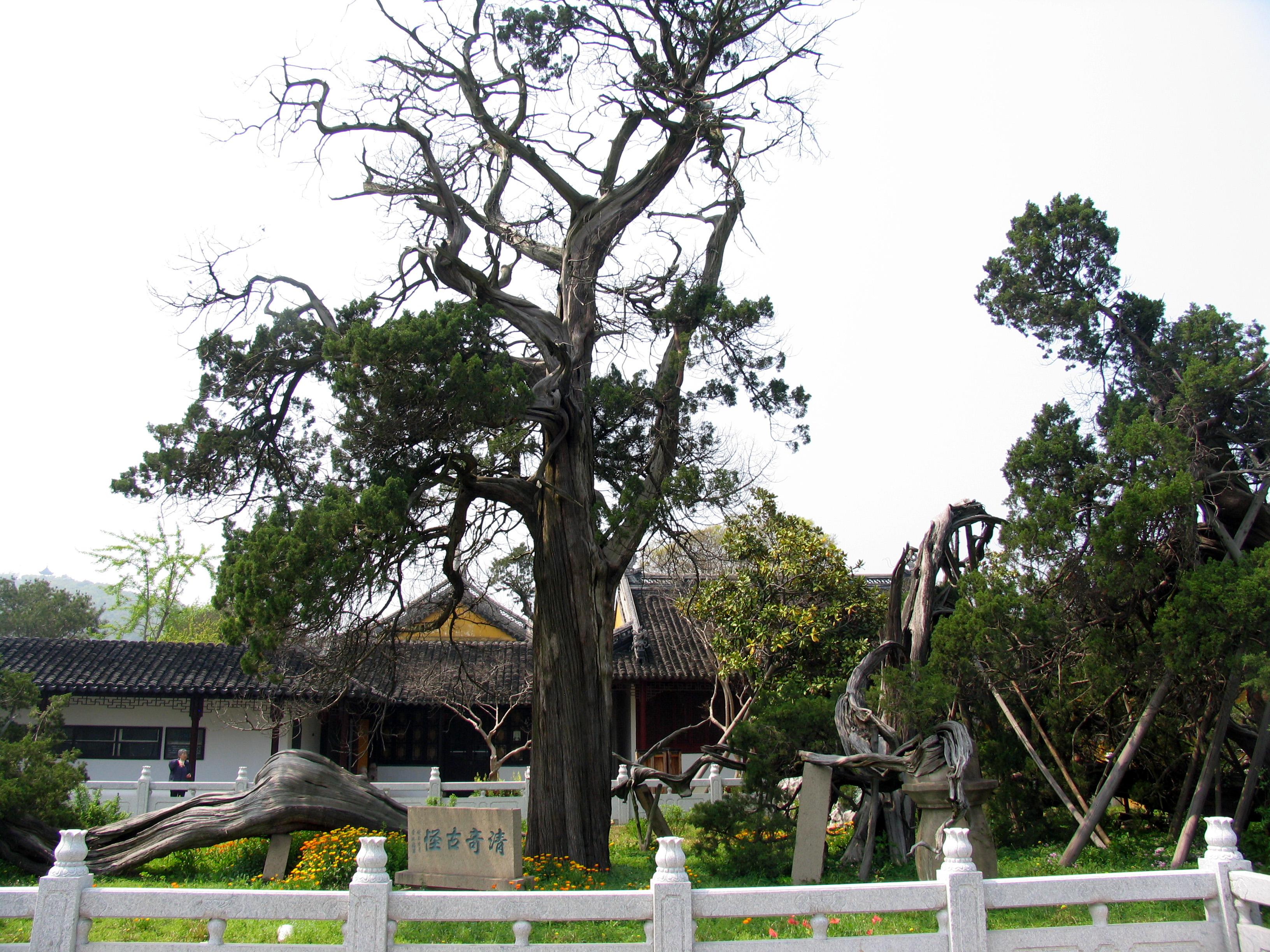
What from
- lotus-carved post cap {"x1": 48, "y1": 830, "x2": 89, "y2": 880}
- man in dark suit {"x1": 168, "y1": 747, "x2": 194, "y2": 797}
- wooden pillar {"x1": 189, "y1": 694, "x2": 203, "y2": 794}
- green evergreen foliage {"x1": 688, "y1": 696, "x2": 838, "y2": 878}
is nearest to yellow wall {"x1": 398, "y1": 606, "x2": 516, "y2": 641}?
wooden pillar {"x1": 189, "y1": 694, "x2": 203, "y2": 794}

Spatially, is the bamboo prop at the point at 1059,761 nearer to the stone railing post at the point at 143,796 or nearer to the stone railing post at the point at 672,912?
the stone railing post at the point at 672,912

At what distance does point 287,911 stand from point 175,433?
5.86 meters

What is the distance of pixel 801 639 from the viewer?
1535 centimetres

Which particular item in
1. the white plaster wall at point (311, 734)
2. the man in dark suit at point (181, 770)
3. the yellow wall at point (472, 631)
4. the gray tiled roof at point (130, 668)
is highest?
the yellow wall at point (472, 631)

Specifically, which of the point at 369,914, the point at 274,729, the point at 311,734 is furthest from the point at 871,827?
the point at 311,734

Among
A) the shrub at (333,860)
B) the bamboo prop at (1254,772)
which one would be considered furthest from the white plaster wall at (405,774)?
the bamboo prop at (1254,772)

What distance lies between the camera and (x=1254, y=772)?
915cm

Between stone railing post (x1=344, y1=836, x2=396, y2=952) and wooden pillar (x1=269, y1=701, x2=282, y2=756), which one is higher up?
wooden pillar (x1=269, y1=701, x2=282, y2=756)

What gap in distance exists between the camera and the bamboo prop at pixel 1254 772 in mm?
9094

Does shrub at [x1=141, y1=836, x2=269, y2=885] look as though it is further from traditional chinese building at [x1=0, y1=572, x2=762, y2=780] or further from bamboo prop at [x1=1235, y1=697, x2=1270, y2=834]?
bamboo prop at [x1=1235, y1=697, x2=1270, y2=834]

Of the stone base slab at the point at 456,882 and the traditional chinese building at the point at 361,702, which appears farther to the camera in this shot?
the traditional chinese building at the point at 361,702

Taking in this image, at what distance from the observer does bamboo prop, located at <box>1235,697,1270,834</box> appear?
9.09 meters

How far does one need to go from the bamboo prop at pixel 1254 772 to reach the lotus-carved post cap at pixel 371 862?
8.25 meters

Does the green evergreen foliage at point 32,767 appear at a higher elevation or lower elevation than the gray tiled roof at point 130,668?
lower
